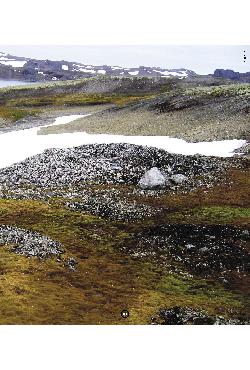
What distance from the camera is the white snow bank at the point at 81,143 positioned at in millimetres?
58906

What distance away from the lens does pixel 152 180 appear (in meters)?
41.6

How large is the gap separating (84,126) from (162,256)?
5931 centimetres

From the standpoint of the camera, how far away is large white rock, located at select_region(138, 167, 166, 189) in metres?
41.4

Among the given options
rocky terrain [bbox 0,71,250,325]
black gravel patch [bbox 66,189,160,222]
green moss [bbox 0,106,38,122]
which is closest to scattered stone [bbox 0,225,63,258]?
rocky terrain [bbox 0,71,250,325]

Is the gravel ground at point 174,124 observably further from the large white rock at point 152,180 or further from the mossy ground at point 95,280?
the mossy ground at point 95,280

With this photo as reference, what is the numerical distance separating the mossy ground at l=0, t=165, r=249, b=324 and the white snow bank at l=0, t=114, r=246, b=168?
22.6 meters

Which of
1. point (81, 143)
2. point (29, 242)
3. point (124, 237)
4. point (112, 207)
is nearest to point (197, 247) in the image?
point (124, 237)

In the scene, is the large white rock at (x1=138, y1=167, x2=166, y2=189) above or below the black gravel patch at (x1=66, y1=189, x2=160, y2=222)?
above

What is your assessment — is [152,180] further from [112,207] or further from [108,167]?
[108,167]

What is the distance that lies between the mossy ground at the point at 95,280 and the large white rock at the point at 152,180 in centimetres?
568

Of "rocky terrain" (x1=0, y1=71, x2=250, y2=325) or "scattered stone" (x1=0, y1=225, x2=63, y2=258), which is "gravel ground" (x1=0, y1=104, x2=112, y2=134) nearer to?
"rocky terrain" (x1=0, y1=71, x2=250, y2=325)

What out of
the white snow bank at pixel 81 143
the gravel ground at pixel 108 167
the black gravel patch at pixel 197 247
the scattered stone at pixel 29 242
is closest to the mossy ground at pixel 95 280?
the scattered stone at pixel 29 242

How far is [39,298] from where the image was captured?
69.5 feet
